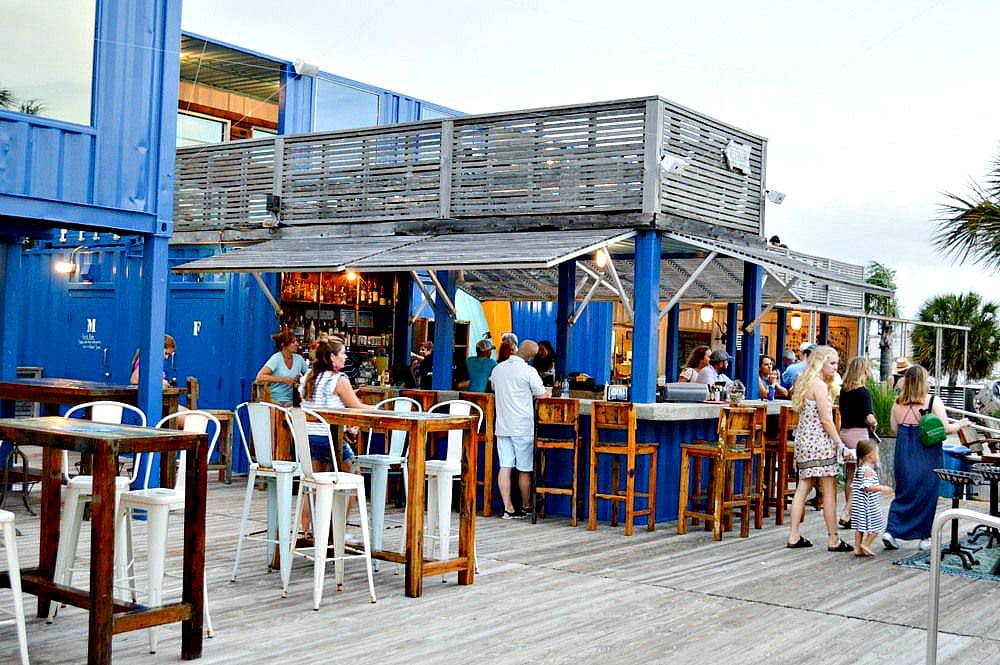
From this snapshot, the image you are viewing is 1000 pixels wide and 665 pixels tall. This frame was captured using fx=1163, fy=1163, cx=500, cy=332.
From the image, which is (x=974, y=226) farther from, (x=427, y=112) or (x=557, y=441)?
(x=427, y=112)

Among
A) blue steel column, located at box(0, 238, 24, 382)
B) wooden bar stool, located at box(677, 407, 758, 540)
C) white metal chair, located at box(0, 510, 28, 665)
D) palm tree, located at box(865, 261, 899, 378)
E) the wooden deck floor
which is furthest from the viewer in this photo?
palm tree, located at box(865, 261, 899, 378)

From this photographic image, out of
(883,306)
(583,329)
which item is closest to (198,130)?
(583,329)

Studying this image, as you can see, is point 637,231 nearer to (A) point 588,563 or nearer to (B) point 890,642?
(A) point 588,563

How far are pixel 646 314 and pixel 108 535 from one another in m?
6.44

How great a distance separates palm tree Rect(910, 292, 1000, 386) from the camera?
2819 centimetres

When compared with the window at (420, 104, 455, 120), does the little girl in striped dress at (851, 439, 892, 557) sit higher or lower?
lower

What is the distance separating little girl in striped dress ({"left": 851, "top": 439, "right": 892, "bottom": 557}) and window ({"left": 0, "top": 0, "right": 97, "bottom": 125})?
6.78 meters

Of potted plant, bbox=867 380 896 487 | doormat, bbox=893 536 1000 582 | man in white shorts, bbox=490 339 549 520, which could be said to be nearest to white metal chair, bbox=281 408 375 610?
man in white shorts, bbox=490 339 549 520

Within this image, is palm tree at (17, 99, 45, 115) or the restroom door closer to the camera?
palm tree at (17, 99, 45, 115)

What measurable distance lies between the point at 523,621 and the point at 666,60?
1002 cm

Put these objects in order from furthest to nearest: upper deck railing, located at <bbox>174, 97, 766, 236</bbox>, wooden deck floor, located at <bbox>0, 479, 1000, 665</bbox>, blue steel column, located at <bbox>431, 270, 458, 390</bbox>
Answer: blue steel column, located at <bbox>431, 270, 458, 390</bbox>, upper deck railing, located at <bbox>174, 97, 766, 236</bbox>, wooden deck floor, located at <bbox>0, 479, 1000, 665</bbox>

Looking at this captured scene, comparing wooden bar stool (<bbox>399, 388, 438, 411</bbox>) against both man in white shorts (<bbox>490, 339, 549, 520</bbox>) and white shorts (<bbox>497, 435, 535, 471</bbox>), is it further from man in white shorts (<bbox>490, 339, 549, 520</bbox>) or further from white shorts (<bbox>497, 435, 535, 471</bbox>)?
white shorts (<bbox>497, 435, 535, 471</bbox>)

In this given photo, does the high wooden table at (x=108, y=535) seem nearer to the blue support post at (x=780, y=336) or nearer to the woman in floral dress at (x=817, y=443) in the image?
the woman in floral dress at (x=817, y=443)

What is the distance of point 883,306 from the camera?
31.9 m
